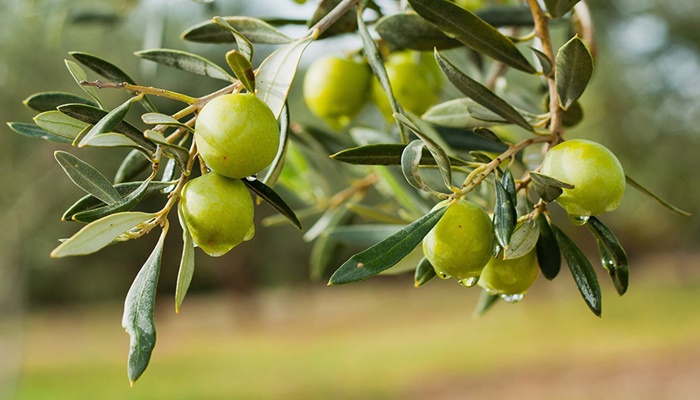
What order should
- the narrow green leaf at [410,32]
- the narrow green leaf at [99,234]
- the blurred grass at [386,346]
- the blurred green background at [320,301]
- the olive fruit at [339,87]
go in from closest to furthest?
1. the narrow green leaf at [99,234]
2. the narrow green leaf at [410,32]
3. the olive fruit at [339,87]
4. the blurred green background at [320,301]
5. the blurred grass at [386,346]

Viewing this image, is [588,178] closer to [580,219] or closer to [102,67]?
[580,219]

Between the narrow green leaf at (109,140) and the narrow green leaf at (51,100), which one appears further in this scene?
the narrow green leaf at (51,100)

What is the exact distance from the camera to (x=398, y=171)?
1.15 meters

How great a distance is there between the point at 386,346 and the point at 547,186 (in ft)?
60.4

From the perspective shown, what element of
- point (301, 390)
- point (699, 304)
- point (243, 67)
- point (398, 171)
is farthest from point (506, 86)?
point (699, 304)

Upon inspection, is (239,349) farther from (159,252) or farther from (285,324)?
(159,252)

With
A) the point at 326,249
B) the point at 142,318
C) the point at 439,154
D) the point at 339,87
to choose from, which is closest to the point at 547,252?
the point at 439,154

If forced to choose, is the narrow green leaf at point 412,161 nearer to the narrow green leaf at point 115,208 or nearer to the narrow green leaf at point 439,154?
the narrow green leaf at point 439,154

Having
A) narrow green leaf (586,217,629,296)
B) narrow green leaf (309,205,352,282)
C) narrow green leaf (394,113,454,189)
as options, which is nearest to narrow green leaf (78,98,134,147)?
narrow green leaf (394,113,454,189)

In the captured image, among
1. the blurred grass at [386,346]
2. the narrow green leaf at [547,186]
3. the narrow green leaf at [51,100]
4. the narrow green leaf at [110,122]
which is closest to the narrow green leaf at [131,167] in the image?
the narrow green leaf at [51,100]

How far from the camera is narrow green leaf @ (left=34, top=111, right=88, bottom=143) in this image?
566 mm

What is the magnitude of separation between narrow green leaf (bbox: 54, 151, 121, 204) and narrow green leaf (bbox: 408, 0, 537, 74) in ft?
1.08

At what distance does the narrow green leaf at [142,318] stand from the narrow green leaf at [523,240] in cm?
30

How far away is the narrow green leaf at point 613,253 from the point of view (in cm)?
66
